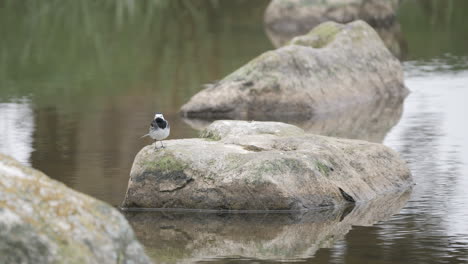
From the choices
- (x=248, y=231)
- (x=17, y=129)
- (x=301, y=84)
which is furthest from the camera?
(x=301, y=84)

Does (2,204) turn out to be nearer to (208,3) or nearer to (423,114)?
(423,114)

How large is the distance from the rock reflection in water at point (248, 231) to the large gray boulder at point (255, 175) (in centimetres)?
17

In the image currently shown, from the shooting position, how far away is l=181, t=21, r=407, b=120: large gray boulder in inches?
807

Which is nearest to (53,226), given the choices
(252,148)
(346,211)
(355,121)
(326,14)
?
(346,211)

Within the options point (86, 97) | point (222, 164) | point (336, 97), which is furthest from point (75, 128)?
point (222, 164)

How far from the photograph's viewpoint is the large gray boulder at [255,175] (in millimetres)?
12711

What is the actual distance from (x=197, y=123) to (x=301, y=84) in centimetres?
255

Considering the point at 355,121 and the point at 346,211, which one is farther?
the point at 355,121

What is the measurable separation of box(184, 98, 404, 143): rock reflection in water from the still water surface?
5 centimetres

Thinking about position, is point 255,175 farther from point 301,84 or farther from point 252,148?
point 301,84

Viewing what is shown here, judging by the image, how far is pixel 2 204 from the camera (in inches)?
310

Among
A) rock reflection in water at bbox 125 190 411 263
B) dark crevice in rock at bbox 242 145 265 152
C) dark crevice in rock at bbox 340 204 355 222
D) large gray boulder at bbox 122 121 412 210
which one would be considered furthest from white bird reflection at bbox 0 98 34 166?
dark crevice in rock at bbox 340 204 355 222

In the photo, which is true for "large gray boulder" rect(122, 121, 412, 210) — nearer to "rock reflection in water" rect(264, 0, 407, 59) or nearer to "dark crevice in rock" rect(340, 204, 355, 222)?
"dark crevice in rock" rect(340, 204, 355, 222)

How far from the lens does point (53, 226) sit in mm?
7918
